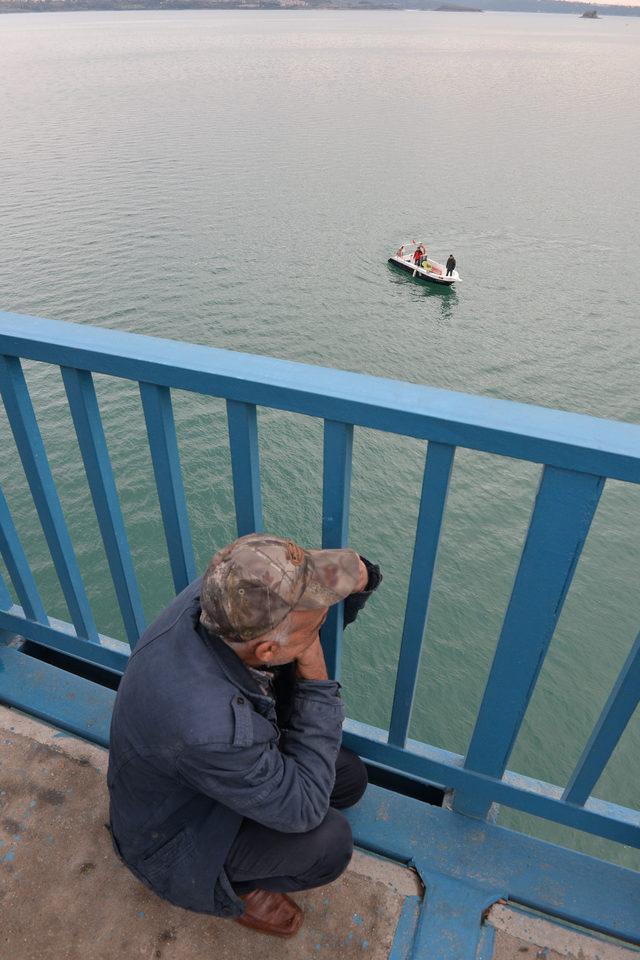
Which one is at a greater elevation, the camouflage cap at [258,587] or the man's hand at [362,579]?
the camouflage cap at [258,587]

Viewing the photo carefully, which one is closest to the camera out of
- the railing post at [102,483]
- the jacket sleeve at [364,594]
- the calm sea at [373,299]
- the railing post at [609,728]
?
the railing post at [609,728]

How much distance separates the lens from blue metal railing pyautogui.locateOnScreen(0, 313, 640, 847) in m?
1.43

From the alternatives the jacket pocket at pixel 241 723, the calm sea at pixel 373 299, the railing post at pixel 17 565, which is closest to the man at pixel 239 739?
the jacket pocket at pixel 241 723

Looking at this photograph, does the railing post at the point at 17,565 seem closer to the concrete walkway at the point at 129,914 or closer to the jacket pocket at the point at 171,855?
the concrete walkway at the point at 129,914

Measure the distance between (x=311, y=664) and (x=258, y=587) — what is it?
1.37 ft

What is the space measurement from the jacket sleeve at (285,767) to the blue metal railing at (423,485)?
0.95ft

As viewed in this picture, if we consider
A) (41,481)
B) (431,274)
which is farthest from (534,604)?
(431,274)

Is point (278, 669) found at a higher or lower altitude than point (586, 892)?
higher

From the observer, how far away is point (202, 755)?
60.0 inches

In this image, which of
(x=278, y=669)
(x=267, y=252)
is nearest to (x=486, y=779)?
(x=278, y=669)

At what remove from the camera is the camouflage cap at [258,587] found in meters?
1.47

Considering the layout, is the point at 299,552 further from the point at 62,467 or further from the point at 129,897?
the point at 62,467

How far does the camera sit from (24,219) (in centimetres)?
2941

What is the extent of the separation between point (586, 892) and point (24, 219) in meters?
33.4
